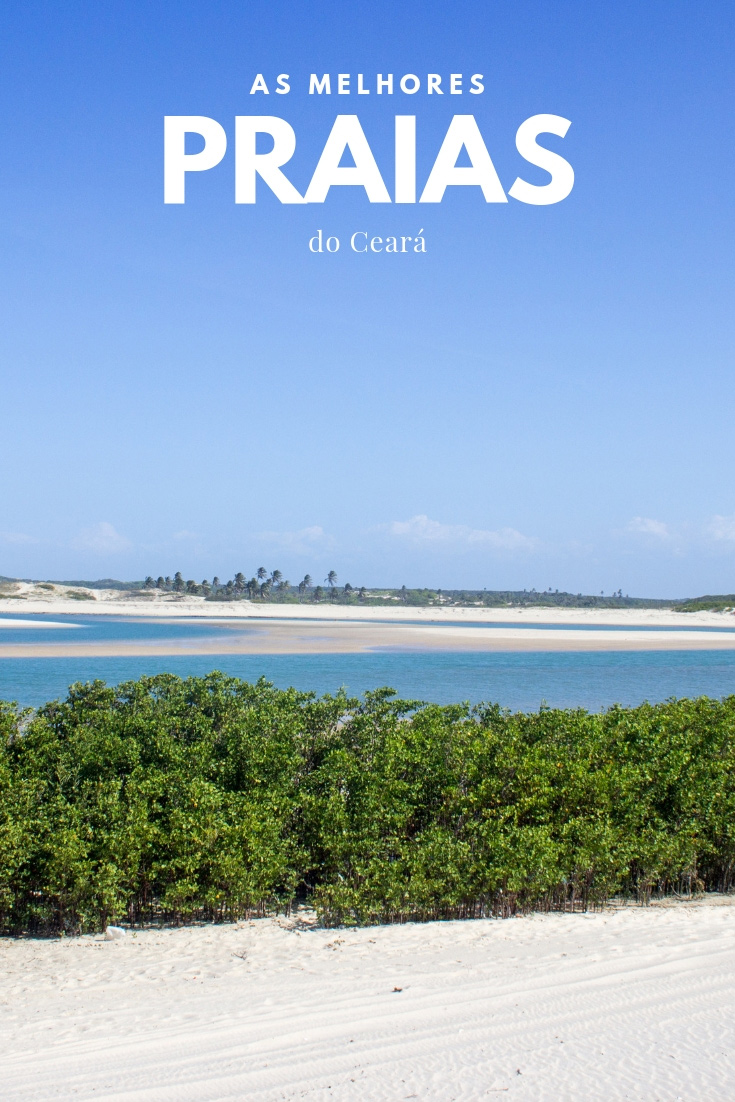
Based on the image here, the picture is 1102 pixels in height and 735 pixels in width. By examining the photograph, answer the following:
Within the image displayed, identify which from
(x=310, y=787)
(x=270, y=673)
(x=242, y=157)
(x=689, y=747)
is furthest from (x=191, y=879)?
(x=270, y=673)

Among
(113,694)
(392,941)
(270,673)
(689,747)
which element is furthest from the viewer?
(270,673)

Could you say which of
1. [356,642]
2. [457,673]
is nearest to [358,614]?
[356,642]

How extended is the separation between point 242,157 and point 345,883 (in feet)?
50.1

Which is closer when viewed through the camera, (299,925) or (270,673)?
(299,925)

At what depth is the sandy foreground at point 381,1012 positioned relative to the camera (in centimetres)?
644

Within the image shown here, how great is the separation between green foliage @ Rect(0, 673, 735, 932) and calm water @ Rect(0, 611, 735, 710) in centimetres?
2021

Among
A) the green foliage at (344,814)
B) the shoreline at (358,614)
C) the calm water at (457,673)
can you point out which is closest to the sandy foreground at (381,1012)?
the green foliage at (344,814)

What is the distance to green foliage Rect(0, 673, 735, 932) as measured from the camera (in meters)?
10.9

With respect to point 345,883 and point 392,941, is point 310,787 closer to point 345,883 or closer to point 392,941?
point 345,883

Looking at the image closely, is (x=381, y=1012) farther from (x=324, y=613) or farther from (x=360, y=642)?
(x=324, y=613)

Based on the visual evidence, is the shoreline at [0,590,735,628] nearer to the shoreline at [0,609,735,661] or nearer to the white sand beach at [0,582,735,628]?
the white sand beach at [0,582,735,628]

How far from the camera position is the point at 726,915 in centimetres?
1151

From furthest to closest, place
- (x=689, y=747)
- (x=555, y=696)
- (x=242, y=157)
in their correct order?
(x=555, y=696)
(x=242, y=157)
(x=689, y=747)

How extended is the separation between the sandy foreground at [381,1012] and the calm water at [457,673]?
2288 centimetres
